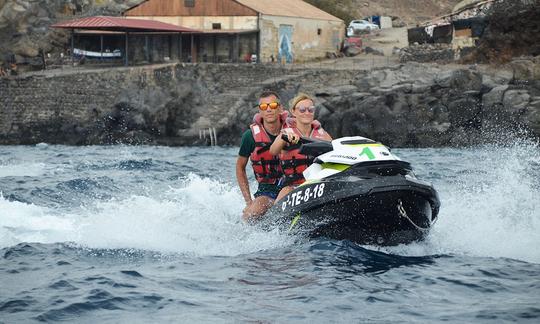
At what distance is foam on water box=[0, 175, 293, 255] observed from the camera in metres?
10.0

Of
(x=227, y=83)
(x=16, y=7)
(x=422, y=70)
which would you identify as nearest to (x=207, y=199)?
(x=422, y=70)

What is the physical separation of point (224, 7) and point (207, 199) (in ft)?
107

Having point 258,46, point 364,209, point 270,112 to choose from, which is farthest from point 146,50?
point 364,209

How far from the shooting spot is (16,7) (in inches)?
1911

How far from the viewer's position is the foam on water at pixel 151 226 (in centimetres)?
1002

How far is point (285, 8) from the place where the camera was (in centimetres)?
4828

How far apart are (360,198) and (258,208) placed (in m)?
1.57

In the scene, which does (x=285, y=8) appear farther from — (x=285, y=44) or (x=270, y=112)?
(x=270, y=112)

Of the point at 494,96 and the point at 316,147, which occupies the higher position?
the point at 316,147

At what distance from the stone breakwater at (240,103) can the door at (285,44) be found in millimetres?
3779

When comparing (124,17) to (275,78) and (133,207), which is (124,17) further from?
(133,207)

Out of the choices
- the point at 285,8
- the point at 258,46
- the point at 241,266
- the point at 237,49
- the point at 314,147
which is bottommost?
the point at 241,266

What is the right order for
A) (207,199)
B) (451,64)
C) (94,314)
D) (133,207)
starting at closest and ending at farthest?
(94,314) < (133,207) < (207,199) < (451,64)

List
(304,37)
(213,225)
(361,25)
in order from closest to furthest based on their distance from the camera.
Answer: (213,225) → (304,37) → (361,25)
